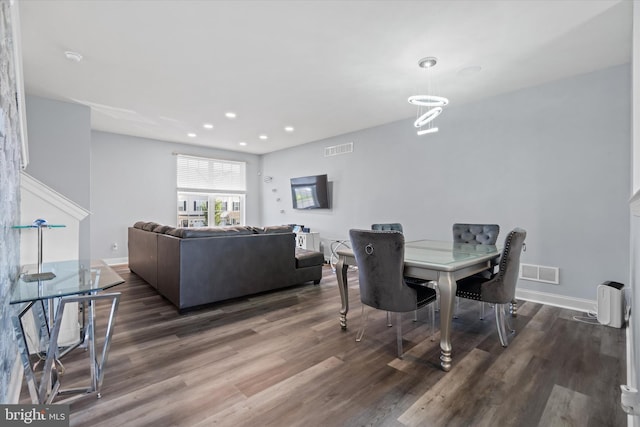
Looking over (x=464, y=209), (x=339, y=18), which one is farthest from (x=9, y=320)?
(x=464, y=209)

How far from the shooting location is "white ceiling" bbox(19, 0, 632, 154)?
232 centimetres

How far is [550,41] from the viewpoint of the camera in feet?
9.00

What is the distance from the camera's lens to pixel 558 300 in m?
3.59

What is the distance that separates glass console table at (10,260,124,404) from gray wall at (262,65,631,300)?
13.9 feet

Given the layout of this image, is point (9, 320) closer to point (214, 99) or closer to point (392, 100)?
point (214, 99)

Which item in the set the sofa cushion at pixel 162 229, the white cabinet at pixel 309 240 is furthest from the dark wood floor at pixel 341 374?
the white cabinet at pixel 309 240

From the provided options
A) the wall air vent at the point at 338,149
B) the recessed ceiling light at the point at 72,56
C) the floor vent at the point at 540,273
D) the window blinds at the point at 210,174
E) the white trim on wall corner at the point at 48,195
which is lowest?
the floor vent at the point at 540,273

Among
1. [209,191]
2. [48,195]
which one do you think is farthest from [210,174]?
[48,195]

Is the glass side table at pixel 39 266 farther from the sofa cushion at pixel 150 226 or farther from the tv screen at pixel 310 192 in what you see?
the tv screen at pixel 310 192

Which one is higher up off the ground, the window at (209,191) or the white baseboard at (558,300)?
the window at (209,191)

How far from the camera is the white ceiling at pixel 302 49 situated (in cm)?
232

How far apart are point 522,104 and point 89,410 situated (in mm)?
5239

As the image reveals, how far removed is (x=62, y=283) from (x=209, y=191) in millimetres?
6136

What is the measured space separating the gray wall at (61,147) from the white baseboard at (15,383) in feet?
8.27
